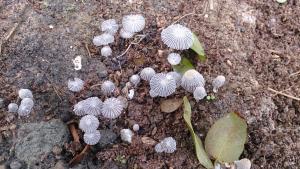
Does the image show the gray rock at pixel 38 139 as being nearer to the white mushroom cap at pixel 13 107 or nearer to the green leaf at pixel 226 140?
the white mushroom cap at pixel 13 107

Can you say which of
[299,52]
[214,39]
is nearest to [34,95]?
[214,39]

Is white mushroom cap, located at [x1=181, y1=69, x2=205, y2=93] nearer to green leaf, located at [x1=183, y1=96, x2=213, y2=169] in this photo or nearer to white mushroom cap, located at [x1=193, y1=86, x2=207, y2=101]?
white mushroom cap, located at [x1=193, y1=86, x2=207, y2=101]

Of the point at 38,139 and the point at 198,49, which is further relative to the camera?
the point at 198,49

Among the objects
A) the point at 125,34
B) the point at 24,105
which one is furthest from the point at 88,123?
the point at 125,34

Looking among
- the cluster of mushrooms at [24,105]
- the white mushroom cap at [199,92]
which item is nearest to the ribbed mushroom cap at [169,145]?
the white mushroom cap at [199,92]

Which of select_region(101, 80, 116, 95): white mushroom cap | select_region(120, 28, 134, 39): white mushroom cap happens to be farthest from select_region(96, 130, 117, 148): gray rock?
select_region(120, 28, 134, 39): white mushroom cap

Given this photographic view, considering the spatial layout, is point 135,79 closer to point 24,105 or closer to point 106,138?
point 106,138
